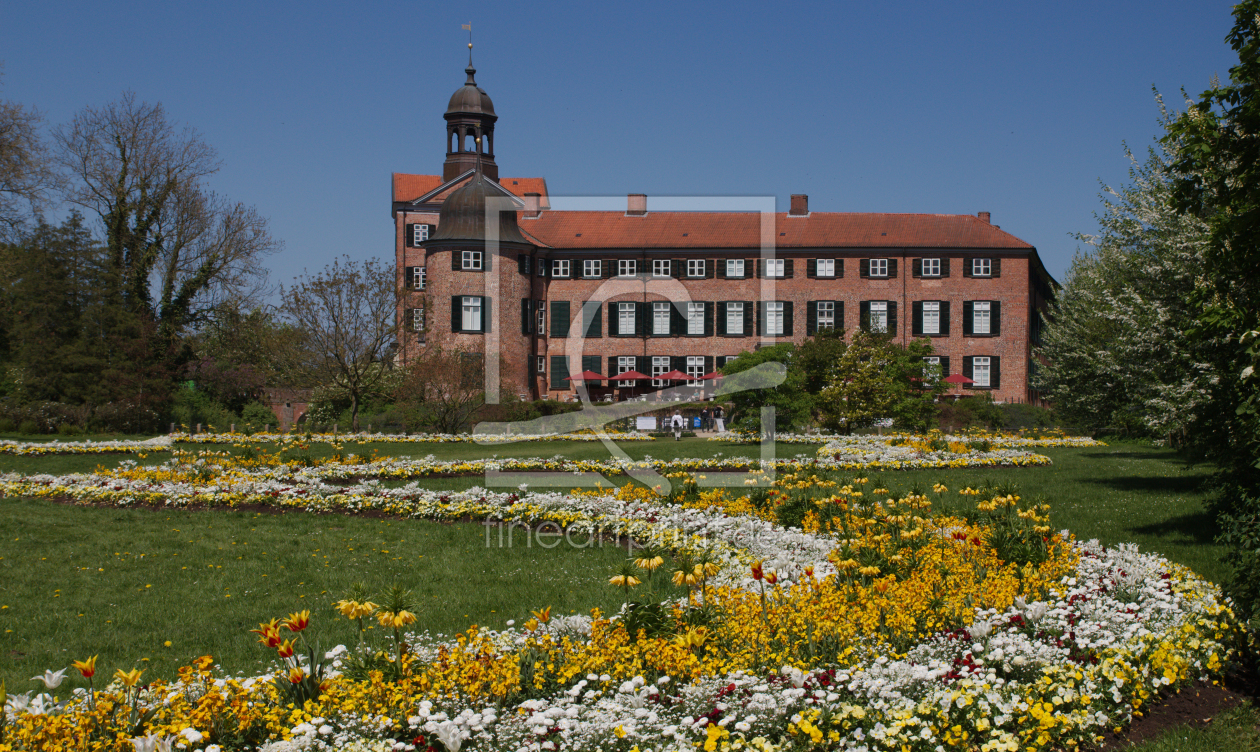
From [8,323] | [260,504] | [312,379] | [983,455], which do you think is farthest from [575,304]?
[260,504]

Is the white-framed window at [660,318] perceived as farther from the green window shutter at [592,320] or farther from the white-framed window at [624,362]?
the green window shutter at [592,320]

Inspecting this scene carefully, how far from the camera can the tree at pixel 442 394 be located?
2645cm

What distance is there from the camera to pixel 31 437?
22.7 meters

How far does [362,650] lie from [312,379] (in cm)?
2439

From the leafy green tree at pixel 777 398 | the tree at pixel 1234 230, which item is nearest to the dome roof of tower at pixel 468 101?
the leafy green tree at pixel 777 398

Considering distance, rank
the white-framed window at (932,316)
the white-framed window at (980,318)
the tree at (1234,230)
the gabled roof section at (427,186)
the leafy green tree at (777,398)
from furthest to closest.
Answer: the gabled roof section at (427,186) < the white-framed window at (932,316) < the white-framed window at (980,318) < the leafy green tree at (777,398) < the tree at (1234,230)

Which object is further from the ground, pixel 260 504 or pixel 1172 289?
pixel 1172 289

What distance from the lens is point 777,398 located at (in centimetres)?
2259

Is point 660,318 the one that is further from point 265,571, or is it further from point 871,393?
point 265,571

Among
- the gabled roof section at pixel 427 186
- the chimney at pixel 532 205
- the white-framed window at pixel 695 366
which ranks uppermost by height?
the gabled roof section at pixel 427 186

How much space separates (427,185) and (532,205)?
6.22 meters

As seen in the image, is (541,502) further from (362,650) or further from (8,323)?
(8,323)

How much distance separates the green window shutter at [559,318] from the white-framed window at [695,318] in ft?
19.4

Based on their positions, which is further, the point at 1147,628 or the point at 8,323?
the point at 8,323
